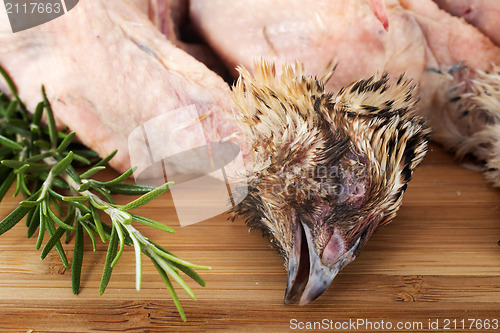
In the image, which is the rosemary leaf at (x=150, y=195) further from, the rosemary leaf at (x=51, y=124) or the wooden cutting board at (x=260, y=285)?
the rosemary leaf at (x=51, y=124)

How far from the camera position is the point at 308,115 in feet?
1.91

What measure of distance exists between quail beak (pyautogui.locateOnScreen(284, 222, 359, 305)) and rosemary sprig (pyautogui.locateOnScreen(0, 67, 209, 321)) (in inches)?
4.4

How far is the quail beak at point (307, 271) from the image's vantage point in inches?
20.6

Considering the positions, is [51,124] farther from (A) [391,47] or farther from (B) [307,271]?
(A) [391,47]

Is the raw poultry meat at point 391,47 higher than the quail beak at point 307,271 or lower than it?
higher

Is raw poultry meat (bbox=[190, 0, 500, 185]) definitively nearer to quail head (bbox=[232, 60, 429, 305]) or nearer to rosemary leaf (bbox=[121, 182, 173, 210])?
quail head (bbox=[232, 60, 429, 305])

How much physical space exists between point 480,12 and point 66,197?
731 mm

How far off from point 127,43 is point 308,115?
12.1 inches

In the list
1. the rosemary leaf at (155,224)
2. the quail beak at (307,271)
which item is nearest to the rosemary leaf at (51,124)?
the rosemary leaf at (155,224)

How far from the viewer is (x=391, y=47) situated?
742 millimetres

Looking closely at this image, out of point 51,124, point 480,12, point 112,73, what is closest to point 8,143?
point 51,124

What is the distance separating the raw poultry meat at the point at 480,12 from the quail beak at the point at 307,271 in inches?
19.8

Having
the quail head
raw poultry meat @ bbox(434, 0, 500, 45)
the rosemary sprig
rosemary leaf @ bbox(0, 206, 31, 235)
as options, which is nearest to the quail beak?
the quail head

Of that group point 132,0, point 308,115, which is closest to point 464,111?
point 308,115
